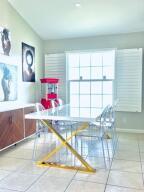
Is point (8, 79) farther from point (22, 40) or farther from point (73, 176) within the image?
point (73, 176)

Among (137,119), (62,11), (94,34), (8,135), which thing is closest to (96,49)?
(94,34)

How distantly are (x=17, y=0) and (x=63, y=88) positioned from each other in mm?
2421

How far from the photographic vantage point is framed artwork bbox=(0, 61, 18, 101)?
3961mm

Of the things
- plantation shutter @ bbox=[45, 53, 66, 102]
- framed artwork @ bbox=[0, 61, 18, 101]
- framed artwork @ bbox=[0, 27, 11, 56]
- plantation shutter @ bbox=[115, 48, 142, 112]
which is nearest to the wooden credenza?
framed artwork @ bbox=[0, 61, 18, 101]

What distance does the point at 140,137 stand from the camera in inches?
180

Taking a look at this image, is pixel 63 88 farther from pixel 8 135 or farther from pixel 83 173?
pixel 83 173

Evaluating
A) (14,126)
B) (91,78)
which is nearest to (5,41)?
(14,126)

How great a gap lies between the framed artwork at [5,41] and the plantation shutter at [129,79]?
259 cm

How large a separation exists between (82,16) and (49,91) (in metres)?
2.04

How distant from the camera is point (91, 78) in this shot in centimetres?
532

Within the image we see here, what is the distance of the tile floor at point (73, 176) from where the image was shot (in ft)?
7.62

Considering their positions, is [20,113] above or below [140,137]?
above

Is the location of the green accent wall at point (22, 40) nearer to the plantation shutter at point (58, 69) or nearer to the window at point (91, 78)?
the plantation shutter at point (58, 69)

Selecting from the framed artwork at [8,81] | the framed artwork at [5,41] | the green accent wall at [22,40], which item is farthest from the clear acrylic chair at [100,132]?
the framed artwork at [5,41]
